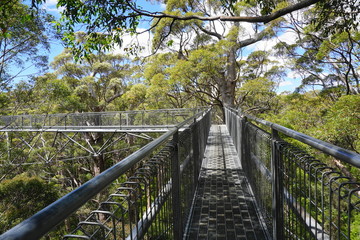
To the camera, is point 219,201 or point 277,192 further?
point 219,201

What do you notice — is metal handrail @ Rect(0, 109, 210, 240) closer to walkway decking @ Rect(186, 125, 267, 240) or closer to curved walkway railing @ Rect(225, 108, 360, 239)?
curved walkway railing @ Rect(225, 108, 360, 239)

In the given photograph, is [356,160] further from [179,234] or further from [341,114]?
[341,114]

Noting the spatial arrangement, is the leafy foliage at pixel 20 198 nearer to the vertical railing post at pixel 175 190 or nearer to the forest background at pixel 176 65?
the forest background at pixel 176 65

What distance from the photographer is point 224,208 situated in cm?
359

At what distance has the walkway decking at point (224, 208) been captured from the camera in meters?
2.89

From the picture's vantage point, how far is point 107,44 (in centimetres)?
555

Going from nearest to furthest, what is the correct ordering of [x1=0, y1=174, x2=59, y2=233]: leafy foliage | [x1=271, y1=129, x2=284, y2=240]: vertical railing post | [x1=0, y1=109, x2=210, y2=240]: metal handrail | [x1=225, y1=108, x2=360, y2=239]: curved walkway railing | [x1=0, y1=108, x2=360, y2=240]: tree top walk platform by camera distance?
[x1=0, y1=109, x2=210, y2=240]: metal handrail < [x1=0, y1=108, x2=360, y2=240]: tree top walk platform < [x1=225, y1=108, x2=360, y2=239]: curved walkway railing < [x1=271, y1=129, x2=284, y2=240]: vertical railing post < [x1=0, y1=174, x2=59, y2=233]: leafy foliage

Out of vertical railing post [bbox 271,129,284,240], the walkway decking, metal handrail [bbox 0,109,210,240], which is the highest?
metal handrail [bbox 0,109,210,240]

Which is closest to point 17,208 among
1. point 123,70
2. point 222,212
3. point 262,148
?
point 222,212

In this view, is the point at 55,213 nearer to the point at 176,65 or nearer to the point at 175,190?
the point at 175,190

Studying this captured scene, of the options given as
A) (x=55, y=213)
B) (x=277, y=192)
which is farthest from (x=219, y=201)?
(x=55, y=213)

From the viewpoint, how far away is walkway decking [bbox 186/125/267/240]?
114 inches

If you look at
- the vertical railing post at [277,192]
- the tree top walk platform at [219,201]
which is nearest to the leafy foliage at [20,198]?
the tree top walk platform at [219,201]

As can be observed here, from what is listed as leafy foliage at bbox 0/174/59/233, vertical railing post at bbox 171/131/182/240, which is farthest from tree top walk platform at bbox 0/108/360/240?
leafy foliage at bbox 0/174/59/233
